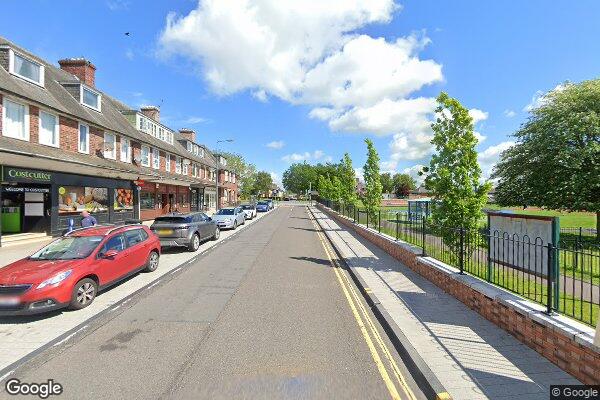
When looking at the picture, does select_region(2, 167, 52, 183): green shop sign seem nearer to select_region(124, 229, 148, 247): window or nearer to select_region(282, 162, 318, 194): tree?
select_region(124, 229, 148, 247): window

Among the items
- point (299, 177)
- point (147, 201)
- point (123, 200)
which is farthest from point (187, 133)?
point (299, 177)

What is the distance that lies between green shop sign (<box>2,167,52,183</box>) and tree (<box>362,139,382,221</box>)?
54.0 ft

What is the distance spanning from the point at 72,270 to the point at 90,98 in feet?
62.5

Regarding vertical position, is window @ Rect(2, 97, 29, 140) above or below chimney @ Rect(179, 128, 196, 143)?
below

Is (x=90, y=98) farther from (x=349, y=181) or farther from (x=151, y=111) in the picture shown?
(x=349, y=181)

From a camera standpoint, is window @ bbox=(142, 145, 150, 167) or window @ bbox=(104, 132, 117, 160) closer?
window @ bbox=(104, 132, 117, 160)

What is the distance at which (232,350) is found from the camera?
491cm

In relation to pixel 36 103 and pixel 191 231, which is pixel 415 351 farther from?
pixel 36 103

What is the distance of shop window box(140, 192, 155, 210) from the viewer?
26.2 meters

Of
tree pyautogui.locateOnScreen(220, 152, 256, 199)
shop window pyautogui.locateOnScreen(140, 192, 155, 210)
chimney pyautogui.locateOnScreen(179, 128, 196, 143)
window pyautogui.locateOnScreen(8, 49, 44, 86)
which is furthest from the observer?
tree pyautogui.locateOnScreen(220, 152, 256, 199)

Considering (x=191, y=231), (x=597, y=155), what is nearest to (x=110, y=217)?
(x=191, y=231)

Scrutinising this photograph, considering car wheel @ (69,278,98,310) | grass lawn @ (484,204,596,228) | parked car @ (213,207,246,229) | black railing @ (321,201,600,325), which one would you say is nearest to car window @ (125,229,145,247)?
car wheel @ (69,278,98,310)

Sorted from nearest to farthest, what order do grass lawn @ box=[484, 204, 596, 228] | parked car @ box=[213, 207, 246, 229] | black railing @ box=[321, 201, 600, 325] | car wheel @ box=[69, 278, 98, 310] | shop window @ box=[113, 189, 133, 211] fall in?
black railing @ box=[321, 201, 600, 325], car wheel @ box=[69, 278, 98, 310], shop window @ box=[113, 189, 133, 211], parked car @ box=[213, 207, 246, 229], grass lawn @ box=[484, 204, 596, 228]

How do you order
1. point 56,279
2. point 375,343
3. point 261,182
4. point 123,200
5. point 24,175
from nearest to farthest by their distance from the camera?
point 375,343, point 56,279, point 24,175, point 123,200, point 261,182
